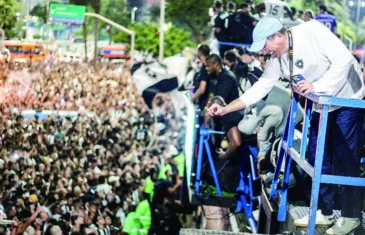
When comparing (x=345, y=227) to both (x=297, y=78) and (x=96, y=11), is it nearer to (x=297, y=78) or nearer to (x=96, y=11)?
(x=297, y=78)

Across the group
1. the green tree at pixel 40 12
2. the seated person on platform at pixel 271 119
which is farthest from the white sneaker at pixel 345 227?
the green tree at pixel 40 12

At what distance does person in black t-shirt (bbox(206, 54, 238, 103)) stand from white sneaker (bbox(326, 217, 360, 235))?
2504mm

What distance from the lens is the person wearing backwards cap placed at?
2.70 meters

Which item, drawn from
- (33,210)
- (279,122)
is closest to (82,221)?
(33,210)

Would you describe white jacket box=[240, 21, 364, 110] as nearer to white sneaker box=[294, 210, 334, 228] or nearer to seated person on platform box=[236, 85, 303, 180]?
white sneaker box=[294, 210, 334, 228]

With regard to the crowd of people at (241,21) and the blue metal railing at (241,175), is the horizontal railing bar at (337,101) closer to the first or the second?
the blue metal railing at (241,175)

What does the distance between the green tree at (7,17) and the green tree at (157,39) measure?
1489 cm

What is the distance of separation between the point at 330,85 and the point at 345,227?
645 millimetres

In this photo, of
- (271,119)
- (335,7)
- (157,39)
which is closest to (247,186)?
(271,119)

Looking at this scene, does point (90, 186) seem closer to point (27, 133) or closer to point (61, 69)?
point (27, 133)

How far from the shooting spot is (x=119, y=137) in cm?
902

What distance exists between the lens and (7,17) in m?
6.65

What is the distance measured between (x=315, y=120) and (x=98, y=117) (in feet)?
21.8

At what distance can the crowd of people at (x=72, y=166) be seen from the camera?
618 centimetres
